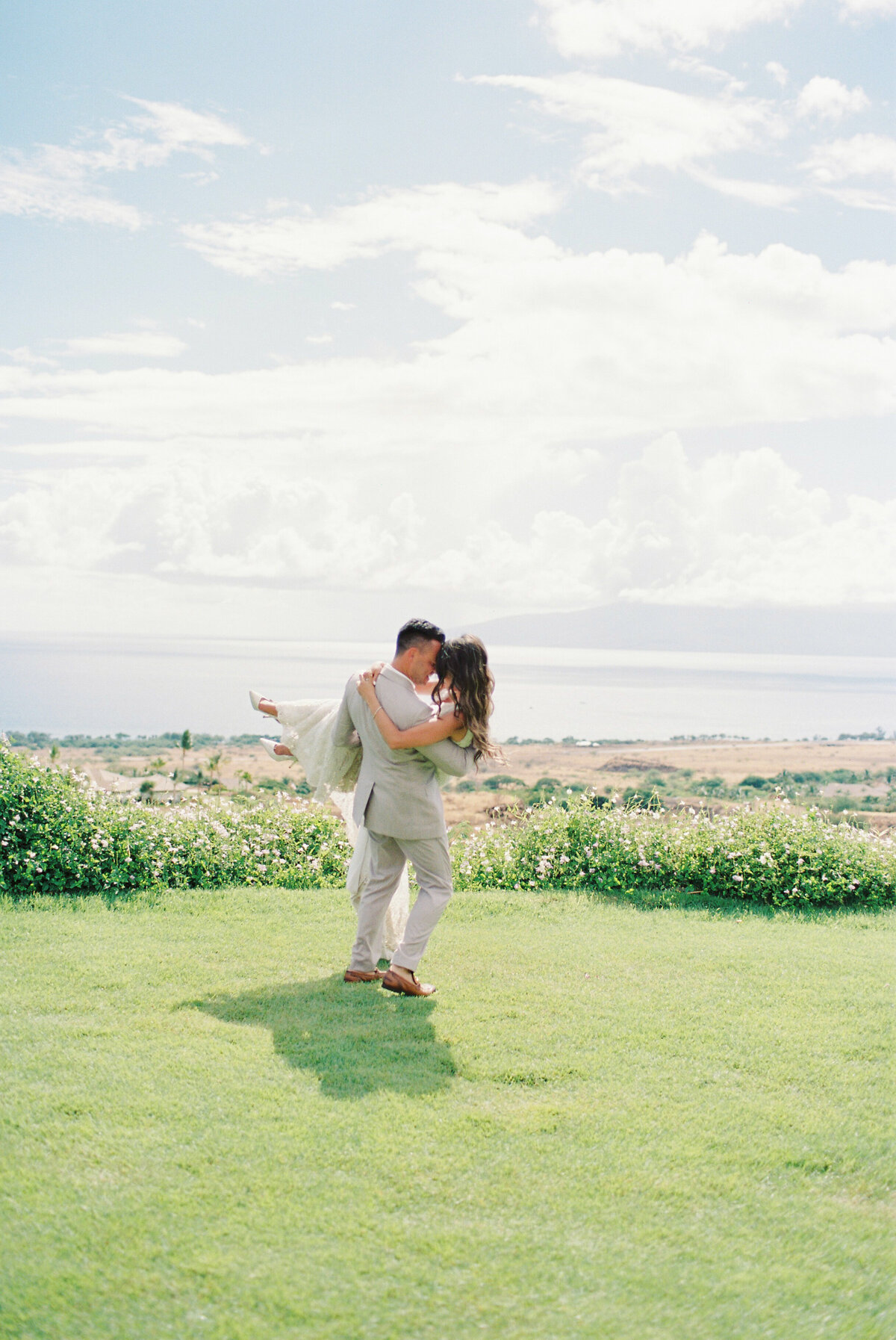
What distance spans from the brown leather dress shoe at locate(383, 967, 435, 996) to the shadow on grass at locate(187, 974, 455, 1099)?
0.15 ft

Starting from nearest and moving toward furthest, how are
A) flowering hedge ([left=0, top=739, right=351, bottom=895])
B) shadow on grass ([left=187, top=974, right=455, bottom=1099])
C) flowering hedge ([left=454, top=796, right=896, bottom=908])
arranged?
1. shadow on grass ([left=187, top=974, right=455, bottom=1099])
2. flowering hedge ([left=0, top=739, right=351, bottom=895])
3. flowering hedge ([left=454, top=796, right=896, bottom=908])

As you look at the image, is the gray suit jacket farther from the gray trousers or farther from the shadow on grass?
the shadow on grass

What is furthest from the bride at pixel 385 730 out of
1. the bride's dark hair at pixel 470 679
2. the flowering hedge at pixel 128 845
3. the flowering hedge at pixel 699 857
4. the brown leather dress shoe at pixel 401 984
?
the flowering hedge at pixel 699 857

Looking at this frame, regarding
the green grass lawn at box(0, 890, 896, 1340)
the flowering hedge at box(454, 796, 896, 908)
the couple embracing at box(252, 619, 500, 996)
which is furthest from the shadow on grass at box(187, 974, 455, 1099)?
the flowering hedge at box(454, 796, 896, 908)

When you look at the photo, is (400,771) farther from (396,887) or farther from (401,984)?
(401,984)

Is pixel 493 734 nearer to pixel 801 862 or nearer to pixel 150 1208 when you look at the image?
pixel 150 1208

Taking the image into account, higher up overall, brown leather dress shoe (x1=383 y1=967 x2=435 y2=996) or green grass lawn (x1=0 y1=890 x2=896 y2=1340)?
brown leather dress shoe (x1=383 y1=967 x2=435 y2=996)

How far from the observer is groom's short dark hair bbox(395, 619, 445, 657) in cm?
514

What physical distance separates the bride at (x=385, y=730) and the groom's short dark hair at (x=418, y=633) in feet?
0.45

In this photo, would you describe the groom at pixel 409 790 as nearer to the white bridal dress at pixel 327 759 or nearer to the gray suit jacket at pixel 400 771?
the gray suit jacket at pixel 400 771

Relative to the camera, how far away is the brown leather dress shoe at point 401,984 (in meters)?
5.05

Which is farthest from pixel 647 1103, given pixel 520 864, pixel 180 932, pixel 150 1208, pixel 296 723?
pixel 520 864

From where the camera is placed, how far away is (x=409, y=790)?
5.12 m

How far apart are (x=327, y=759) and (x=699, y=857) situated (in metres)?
Result: 3.68
